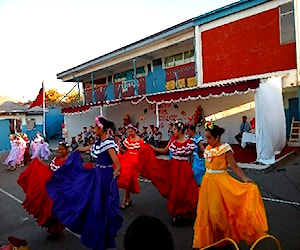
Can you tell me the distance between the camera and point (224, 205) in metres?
4.00

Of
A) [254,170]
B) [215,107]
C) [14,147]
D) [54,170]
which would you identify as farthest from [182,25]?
[54,170]

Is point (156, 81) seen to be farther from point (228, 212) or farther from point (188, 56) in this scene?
point (228, 212)

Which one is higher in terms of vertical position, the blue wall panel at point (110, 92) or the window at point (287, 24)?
the window at point (287, 24)

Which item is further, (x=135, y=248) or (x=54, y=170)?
(x=54, y=170)

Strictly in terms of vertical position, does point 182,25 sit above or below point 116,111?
above

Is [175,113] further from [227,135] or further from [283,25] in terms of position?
[283,25]

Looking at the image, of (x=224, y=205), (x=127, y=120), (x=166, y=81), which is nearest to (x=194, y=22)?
(x=166, y=81)

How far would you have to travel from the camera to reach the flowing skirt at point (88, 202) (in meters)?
4.04

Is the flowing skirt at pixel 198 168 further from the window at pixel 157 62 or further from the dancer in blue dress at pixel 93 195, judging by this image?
the window at pixel 157 62

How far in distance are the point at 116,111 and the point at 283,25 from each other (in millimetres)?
13242

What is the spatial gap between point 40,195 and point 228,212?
296 centimetres

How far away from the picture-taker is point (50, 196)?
15.2ft

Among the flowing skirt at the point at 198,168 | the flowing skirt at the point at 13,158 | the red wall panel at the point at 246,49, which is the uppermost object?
the red wall panel at the point at 246,49

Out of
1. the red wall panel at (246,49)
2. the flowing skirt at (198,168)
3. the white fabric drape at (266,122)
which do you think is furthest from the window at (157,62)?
the flowing skirt at (198,168)
